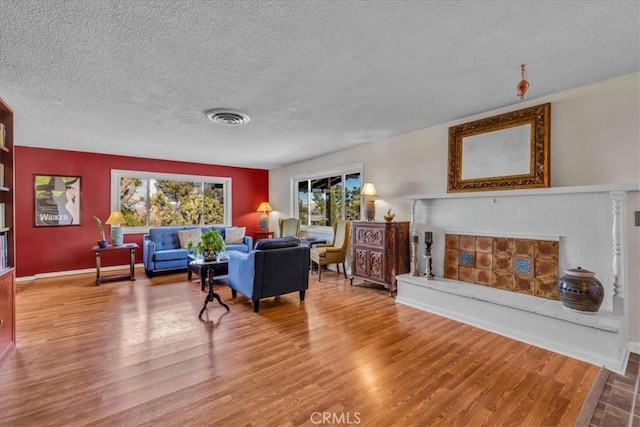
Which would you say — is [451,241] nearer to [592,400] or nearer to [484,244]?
[484,244]

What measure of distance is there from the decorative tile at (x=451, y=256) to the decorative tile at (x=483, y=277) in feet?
0.88

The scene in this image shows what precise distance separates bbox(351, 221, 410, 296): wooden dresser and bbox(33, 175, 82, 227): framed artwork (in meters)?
5.37

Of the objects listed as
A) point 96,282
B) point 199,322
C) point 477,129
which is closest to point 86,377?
point 199,322

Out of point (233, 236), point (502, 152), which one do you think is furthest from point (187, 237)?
point (502, 152)

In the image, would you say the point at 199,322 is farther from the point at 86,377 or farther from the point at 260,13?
the point at 260,13

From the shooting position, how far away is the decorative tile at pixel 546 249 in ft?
9.54

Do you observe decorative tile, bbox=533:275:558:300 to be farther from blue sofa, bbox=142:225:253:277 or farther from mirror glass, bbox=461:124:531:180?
blue sofa, bbox=142:225:253:277

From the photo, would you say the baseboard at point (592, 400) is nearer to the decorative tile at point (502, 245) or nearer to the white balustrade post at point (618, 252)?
the white balustrade post at point (618, 252)

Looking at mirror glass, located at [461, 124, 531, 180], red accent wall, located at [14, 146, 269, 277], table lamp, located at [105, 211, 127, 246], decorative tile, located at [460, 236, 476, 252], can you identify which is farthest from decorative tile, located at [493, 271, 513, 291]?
red accent wall, located at [14, 146, 269, 277]

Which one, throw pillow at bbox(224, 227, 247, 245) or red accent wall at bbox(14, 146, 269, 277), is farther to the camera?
throw pillow at bbox(224, 227, 247, 245)

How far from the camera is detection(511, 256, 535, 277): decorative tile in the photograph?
10.00 ft

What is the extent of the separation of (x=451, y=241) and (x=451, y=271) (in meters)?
0.39

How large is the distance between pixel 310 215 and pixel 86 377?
15.9ft

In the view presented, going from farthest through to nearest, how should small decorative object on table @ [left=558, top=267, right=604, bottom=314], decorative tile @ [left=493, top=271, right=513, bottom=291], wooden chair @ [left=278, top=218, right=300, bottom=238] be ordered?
wooden chair @ [left=278, top=218, right=300, bottom=238], decorative tile @ [left=493, top=271, right=513, bottom=291], small decorative object on table @ [left=558, top=267, right=604, bottom=314]
